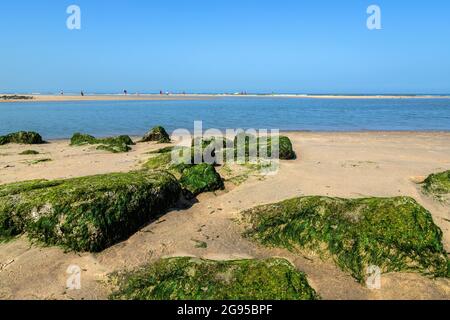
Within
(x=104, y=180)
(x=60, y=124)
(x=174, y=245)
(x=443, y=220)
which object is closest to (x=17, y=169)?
(x=104, y=180)

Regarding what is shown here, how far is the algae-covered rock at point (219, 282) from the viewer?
145 inches

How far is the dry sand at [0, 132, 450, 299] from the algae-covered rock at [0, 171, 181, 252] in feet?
0.57

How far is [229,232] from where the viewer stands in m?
5.69

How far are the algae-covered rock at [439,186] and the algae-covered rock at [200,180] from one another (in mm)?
4104

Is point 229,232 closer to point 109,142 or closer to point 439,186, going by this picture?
point 439,186

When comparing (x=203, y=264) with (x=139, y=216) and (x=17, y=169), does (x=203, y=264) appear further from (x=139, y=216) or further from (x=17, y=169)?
(x=17, y=169)

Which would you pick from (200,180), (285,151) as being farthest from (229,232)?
(285,151)

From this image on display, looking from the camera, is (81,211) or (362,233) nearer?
(362,233)

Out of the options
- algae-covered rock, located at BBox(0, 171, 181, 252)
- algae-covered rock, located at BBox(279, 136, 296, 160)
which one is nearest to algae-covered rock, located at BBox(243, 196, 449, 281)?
algae-covered rock, located at BBox(0, 171, 181, 252)

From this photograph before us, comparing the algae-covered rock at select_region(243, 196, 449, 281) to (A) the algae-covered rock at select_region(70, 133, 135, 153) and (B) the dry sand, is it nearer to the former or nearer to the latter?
(B) the dry sand

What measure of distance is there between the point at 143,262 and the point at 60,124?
23461 mm

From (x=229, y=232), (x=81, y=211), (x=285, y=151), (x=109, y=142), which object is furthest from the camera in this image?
(x=109, y=142)

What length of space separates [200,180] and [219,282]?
12.0ft

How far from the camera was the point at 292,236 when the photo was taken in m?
5.25
